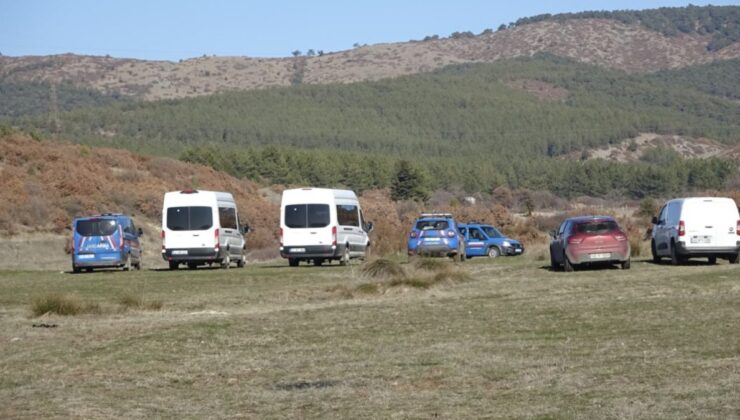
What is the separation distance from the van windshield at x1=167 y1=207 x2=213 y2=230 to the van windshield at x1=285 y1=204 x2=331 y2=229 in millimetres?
2597

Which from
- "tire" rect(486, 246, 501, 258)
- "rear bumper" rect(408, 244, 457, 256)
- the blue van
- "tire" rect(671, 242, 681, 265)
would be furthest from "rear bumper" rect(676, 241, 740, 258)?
the blue van

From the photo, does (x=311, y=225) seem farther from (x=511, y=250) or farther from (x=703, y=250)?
(x=511, y=250)

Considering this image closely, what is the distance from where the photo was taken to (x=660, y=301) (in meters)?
23.2

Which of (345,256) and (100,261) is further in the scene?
(345,256)

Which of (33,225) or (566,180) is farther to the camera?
(566,180)

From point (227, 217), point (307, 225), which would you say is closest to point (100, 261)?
point (227, 217)

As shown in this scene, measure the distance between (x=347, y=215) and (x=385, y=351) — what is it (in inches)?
1011

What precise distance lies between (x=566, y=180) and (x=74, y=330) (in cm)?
12851

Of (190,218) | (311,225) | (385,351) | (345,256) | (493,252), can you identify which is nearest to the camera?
(385,351)

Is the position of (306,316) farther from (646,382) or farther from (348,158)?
(348,158)

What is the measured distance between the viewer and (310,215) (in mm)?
41438

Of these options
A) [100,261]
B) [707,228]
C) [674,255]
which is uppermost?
[707,228]

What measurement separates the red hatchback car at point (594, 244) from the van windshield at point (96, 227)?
47.8ft

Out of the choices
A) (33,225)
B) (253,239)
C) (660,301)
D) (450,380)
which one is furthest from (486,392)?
(253,239)
